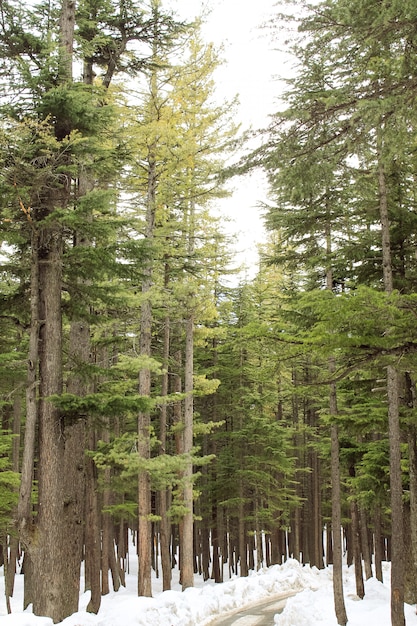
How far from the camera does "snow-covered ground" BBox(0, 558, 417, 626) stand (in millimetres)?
11266

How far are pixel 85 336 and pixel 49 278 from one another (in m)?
2.79

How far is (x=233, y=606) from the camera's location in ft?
63.8

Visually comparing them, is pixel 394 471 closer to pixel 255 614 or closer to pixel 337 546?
pixel 337 546

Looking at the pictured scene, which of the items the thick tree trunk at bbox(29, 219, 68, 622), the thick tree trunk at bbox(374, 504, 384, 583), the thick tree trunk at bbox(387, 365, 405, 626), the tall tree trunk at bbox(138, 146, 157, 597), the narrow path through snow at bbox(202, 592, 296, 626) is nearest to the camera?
the thick tree trunk at bbox(29, 219, 68, 622)

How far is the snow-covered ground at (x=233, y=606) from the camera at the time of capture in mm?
11266

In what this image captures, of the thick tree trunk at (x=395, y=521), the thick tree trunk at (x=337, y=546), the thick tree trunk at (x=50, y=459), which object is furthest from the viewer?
the thick tree trunk at (x=337, y=546)

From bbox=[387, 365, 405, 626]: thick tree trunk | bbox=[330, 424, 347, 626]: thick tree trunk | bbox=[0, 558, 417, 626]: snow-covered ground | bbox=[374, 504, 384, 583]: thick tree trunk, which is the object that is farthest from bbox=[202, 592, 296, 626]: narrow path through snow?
bbox=[387, 365, 405, 626]: thick tree trunk

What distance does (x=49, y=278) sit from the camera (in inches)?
449

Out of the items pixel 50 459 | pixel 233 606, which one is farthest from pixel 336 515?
pixel 50 459

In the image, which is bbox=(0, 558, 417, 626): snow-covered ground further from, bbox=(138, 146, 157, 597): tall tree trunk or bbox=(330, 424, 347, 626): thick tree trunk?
bbox=(138, 146, 157, 597): tall tree trunk

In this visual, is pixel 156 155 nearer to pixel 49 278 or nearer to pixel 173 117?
pixel 173 117

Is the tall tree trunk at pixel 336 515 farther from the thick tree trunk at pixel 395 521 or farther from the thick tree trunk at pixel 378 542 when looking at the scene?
the thick tree trunk at pixel 378 542

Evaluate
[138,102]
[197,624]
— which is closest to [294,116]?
[138,102]

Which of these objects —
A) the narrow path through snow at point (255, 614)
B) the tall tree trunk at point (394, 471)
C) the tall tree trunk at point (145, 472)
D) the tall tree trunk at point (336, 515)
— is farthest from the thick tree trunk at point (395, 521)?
the tall tree trunk at point (145, 472)
